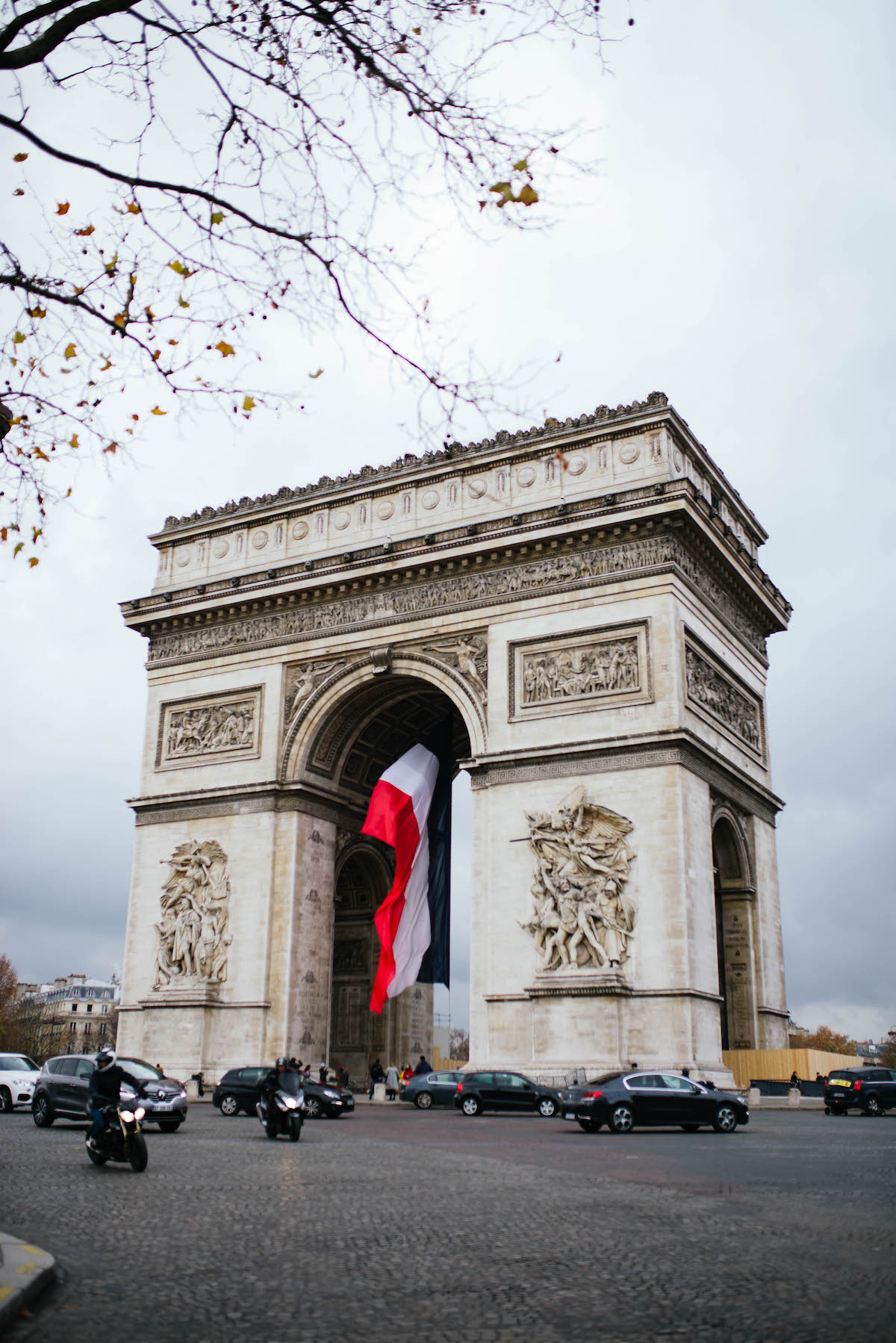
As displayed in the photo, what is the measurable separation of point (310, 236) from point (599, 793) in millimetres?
20820

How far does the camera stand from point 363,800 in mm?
35344

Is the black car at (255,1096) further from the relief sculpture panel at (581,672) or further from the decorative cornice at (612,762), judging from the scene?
the relief sculpture panel at (581,672)

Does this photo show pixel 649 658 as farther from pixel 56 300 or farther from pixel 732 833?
pixel 56 300

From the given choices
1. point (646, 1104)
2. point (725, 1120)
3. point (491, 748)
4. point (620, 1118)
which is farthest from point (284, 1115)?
point (491, 748)

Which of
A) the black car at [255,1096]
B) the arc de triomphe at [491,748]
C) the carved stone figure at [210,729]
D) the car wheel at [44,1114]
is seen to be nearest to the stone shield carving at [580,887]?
the arc de triomphe at [491,748]

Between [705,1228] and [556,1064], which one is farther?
[556,1064]

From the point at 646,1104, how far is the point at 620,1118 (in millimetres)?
483

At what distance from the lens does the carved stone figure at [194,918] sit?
32.0 metres

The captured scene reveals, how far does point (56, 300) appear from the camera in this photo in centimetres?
847

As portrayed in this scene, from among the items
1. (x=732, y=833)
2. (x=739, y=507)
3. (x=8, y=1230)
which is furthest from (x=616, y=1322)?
(x=739, y=507)

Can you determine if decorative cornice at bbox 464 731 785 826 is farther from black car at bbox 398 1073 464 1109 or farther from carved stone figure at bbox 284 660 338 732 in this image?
black car at bbox 398 1073 464 1109

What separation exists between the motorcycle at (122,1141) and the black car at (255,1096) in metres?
12.1

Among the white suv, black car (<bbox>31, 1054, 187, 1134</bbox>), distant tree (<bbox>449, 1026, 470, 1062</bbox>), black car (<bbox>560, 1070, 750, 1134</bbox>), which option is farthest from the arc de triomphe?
distant tree (<bbox>449, 1026, 470, 1062</bbox>)

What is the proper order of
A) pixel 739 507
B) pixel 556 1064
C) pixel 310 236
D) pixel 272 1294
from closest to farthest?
pixel 272 1294 → pixel 310 236 → pixel 556 1064 → pixel 739 507
